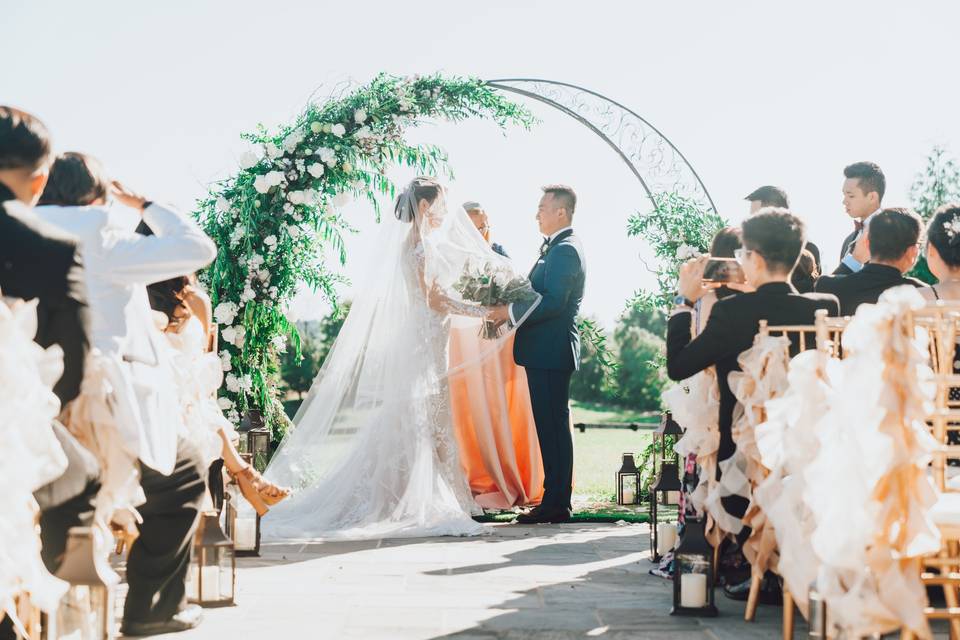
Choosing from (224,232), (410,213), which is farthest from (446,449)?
(224,232)

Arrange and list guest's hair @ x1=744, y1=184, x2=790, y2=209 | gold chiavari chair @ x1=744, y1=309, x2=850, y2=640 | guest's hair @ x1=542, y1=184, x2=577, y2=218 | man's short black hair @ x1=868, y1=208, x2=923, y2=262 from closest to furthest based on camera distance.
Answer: gold chiavari chair @ x1=744, y1=309, x2=850, y2=640 < man's short black hair @ x1=868, y1=208, x2=923, y2=262 < guest's hair @ x1=744, y1=184, x2=790, y2=209 < guest's hair @ x1=542, y1=184, x2=577, y2=218

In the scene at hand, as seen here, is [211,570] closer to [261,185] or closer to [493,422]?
[261,185]

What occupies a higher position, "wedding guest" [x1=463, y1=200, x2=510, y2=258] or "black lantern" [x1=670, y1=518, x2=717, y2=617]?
"wedding guest" [x1=463, y1=200, x2=510, y2=258]

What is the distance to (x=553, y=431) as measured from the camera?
705 cm

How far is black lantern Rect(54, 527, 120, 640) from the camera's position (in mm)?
2959

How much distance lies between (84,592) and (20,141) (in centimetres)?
127

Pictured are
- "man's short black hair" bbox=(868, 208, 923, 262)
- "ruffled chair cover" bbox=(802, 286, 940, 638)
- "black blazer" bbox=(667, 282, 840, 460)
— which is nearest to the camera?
"ruffled chair cover" bbox=(802, 286, 940, 638)

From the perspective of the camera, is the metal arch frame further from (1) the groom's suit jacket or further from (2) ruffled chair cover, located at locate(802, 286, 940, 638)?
(2) ruffled chair cover, located at locate(802, 286, 940, 638)

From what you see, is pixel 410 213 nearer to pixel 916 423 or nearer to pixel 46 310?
pixel 46 310

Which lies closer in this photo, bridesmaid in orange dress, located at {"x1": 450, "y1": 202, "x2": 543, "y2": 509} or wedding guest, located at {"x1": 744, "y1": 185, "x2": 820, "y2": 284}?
wedding guest, located at {"x1": 744, "y1": 185, "x2": 820, "y2": 284}

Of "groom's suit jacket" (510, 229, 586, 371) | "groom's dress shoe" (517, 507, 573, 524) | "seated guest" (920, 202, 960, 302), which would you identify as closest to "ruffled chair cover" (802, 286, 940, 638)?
"seated guest" (920, 202, 960, 302)

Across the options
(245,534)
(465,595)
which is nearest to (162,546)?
(465,595)

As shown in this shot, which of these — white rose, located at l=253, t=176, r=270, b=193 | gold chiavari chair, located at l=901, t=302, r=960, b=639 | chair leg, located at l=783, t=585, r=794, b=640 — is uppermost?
white rose, located at l=253, t=176, r=270, b=193

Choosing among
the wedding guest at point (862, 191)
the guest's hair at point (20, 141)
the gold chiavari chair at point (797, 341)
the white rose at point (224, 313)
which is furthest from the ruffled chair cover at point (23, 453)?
the wedding guest at point (862, 191)
